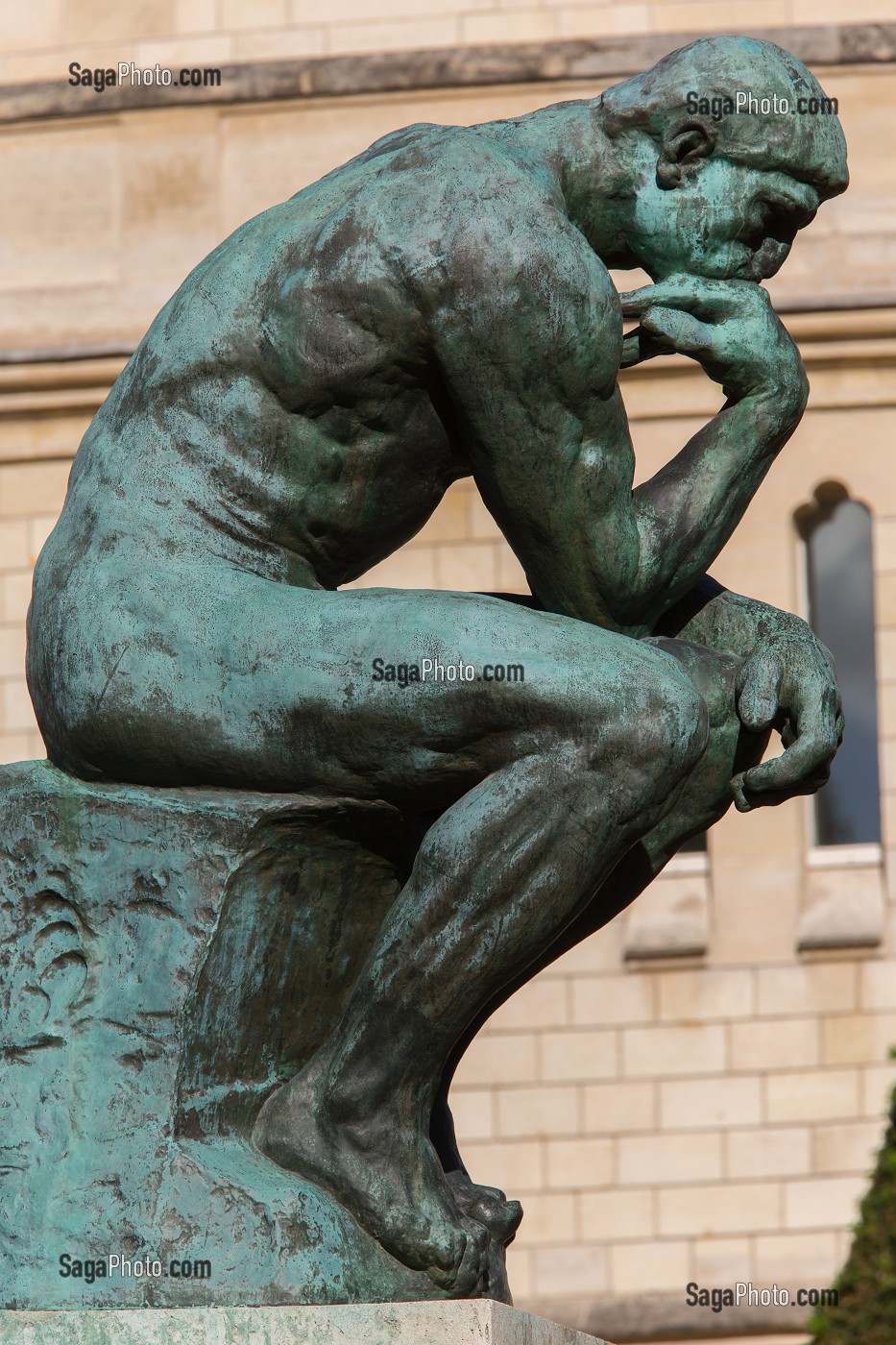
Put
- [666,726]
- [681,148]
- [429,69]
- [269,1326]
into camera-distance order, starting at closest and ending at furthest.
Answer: [269,1326]
[666,726]
[681,148]
[429,69]

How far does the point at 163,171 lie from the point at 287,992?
40.4 ft

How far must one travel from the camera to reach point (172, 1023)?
3809 mm

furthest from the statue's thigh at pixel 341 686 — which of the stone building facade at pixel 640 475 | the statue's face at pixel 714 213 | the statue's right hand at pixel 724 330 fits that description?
the stone building facade at pixel 640 475

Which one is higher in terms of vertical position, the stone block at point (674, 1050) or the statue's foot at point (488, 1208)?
the stone block at point (674, 1050)

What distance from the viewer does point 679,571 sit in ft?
13.4

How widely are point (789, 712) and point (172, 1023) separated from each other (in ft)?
3.42

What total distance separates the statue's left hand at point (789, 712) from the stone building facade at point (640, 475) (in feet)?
33.4

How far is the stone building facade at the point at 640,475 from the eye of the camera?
46.9ft

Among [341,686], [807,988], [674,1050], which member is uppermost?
[807,988]

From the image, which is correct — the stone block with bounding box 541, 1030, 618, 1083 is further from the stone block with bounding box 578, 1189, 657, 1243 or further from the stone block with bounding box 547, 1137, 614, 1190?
the stone block with bounding box 578, 1189, 657, 1243

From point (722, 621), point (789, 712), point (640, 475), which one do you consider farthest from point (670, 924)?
point (789, 712)

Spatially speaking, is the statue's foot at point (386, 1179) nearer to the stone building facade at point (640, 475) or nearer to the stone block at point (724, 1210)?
the stone building facade at point (640, 475)

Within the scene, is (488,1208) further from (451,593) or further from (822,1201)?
(822,1201)

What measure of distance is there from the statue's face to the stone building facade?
32.9 feet
